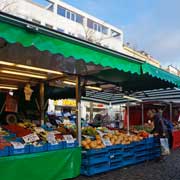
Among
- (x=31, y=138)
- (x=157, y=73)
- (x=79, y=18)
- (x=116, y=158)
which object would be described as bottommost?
(x=116, y=158)

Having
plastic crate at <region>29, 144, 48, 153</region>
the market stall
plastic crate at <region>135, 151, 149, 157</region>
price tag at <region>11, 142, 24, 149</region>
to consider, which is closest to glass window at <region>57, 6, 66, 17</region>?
the market stall

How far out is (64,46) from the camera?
4.37 metres

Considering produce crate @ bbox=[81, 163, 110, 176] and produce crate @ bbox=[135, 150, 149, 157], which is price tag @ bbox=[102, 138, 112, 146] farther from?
produce crate @ bbox=[135, 150, 149, 157]

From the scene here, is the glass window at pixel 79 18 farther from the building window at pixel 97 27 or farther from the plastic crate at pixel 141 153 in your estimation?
the plastic crate at pixel 141 153

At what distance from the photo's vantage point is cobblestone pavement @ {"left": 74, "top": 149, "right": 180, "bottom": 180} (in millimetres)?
6367

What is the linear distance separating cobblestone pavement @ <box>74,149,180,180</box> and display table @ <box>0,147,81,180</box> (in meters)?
0.49

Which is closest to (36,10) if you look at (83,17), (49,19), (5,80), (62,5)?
(49,19)

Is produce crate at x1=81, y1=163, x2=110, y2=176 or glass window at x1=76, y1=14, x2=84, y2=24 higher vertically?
glass window at x1=76, y1=14, x2=84, y2=24

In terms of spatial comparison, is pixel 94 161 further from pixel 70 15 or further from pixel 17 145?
pixel 70 15

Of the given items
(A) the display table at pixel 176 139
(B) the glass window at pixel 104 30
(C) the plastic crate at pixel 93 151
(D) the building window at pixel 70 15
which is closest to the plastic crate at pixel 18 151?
(C) the plastic crate at pixel 93 151

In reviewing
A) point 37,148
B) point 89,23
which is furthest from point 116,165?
point 89,23

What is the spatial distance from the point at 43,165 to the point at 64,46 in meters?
2.32

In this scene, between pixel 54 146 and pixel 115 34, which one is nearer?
pixel 54 146

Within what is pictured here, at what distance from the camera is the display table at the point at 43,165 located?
491 cm
